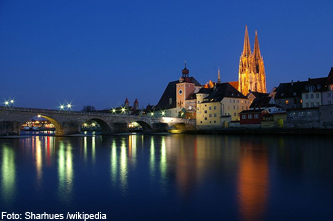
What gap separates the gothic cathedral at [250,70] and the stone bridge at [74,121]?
4932 centimetres

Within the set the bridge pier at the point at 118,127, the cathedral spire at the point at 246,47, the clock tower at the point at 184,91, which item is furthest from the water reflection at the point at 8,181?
the cathedral spire at the point at 246,47

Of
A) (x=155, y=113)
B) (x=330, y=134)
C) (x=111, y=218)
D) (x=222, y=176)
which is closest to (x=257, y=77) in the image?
(x=155, y=113)

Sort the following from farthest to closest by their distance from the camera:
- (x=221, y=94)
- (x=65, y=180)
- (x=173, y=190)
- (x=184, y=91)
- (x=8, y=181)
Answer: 1. (x=184, y=91)
2. (x=221, y=94)
3. (x=65, y=180)
4. (x=8, y=181)
5. (x=173, y=190)

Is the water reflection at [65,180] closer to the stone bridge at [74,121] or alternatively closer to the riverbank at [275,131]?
Result: the stone bridge at [74,121]

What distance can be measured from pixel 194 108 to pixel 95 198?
80.5 metres

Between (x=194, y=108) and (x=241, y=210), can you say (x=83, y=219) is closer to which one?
(x=241, y=210)

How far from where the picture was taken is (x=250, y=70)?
129m

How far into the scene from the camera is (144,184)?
50.6 feet

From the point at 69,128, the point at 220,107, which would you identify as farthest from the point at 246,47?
the point at 69,128

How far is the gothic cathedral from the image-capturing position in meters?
128

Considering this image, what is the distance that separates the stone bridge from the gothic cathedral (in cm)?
4932

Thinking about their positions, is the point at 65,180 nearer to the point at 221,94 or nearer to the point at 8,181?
the point at 8,181

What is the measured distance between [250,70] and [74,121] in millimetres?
85196

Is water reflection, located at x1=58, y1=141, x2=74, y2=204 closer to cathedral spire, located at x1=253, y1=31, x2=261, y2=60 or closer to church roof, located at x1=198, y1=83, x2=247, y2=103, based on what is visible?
church roof, located at x1=198, y1=83, x2=247, y2=103
